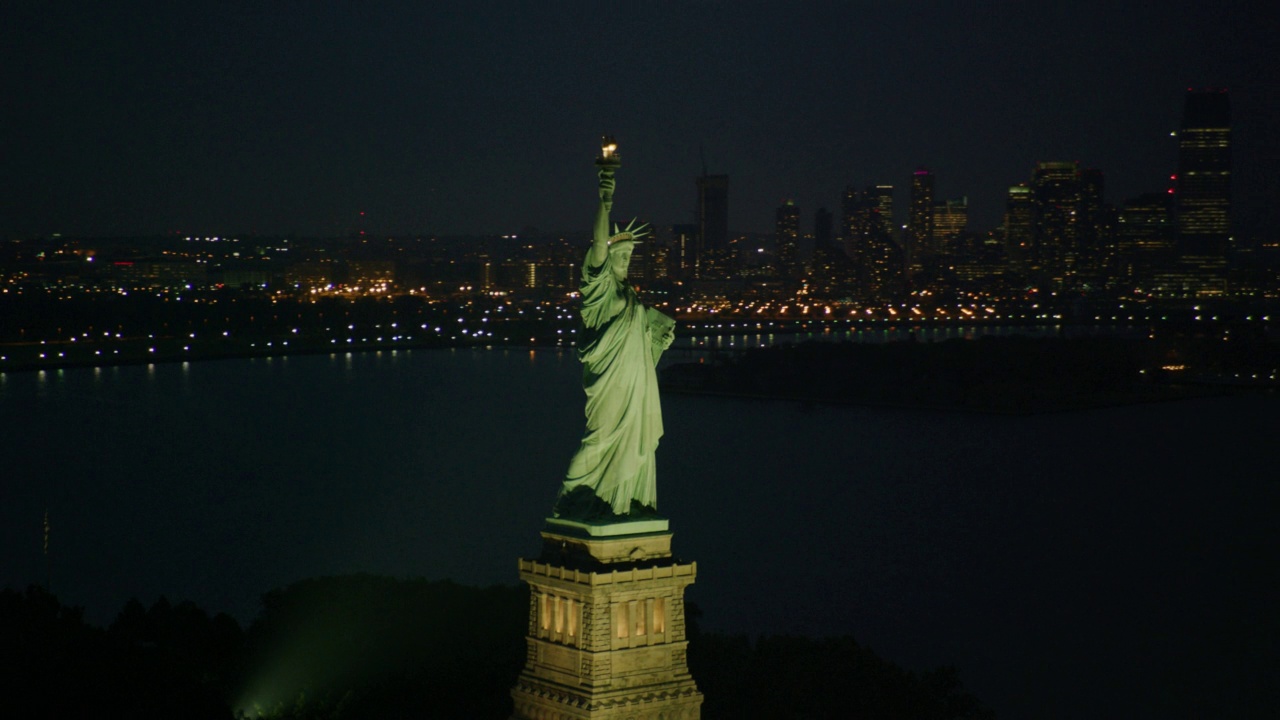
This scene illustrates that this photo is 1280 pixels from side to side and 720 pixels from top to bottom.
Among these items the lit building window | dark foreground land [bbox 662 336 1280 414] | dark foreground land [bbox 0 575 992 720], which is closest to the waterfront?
dark foreground land [bbox 662 336 1280 414]

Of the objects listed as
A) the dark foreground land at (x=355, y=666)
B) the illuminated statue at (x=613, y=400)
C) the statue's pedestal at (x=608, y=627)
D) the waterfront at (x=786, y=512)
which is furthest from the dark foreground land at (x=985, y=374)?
the statue's pedestal at (x=608, y=627)

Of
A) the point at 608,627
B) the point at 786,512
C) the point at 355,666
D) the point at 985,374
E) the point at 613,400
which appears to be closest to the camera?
the point at 608,627

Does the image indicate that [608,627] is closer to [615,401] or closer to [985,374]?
[615,401]

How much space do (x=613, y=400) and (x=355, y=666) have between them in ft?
14.2

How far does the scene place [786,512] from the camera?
3148 cm

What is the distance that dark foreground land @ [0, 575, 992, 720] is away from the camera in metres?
9.19

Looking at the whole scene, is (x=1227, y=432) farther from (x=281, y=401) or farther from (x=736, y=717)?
(x=736, y=717)

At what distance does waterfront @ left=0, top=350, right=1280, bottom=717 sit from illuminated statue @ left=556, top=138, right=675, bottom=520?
9421 mm

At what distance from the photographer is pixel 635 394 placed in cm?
733

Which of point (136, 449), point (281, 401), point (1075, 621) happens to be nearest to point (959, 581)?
point (1075, 621)

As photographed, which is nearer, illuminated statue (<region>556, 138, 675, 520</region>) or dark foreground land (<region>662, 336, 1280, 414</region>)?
illuminated statue (<region>556, 138, 675, 520</region>)

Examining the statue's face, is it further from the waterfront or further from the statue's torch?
the waterfront

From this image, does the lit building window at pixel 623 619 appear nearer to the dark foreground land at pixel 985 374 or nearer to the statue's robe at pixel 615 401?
the statue's robe at pixel 615 401

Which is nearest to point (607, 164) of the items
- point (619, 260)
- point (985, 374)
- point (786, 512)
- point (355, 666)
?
point (619, 260)
